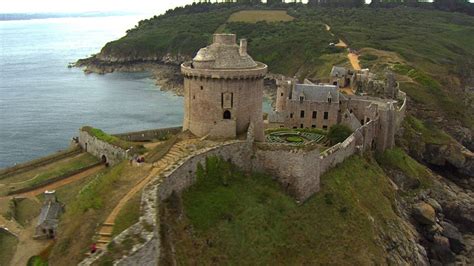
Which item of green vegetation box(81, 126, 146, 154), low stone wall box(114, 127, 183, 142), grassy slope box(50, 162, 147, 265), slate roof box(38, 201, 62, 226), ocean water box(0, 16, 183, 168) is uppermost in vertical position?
grassy slope box(50, 162, 147, 265)

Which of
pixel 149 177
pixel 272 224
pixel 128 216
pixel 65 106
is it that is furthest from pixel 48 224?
pixel 65 106

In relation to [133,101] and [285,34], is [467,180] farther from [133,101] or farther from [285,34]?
[285,34]

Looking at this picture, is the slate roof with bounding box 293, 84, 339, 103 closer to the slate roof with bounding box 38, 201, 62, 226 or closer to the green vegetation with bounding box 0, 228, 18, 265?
the slate roof with bounding box 38, 201, 62, 226

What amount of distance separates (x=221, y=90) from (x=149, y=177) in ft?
32.0

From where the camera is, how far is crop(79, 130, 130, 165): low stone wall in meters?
39.4

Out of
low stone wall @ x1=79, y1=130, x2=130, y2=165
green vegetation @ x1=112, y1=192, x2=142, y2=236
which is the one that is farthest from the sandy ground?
green vegetation @ x1=112, y1=192, x2=142, y2=236

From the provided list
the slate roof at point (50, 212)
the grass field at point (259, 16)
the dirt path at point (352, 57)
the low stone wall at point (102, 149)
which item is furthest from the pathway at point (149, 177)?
the grass field at point (259, 16)

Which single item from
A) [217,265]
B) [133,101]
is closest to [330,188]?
[217,265]

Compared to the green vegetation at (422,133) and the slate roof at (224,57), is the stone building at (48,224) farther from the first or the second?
the green vegetation at (422,133)

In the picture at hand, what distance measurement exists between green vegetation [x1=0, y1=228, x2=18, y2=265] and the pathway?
871 cm

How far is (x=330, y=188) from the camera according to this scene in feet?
117

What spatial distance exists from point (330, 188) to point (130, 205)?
57.6ft

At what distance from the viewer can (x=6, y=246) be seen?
93.8 feet

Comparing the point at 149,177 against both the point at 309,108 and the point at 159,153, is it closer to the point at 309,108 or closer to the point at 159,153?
the point at 159,153
